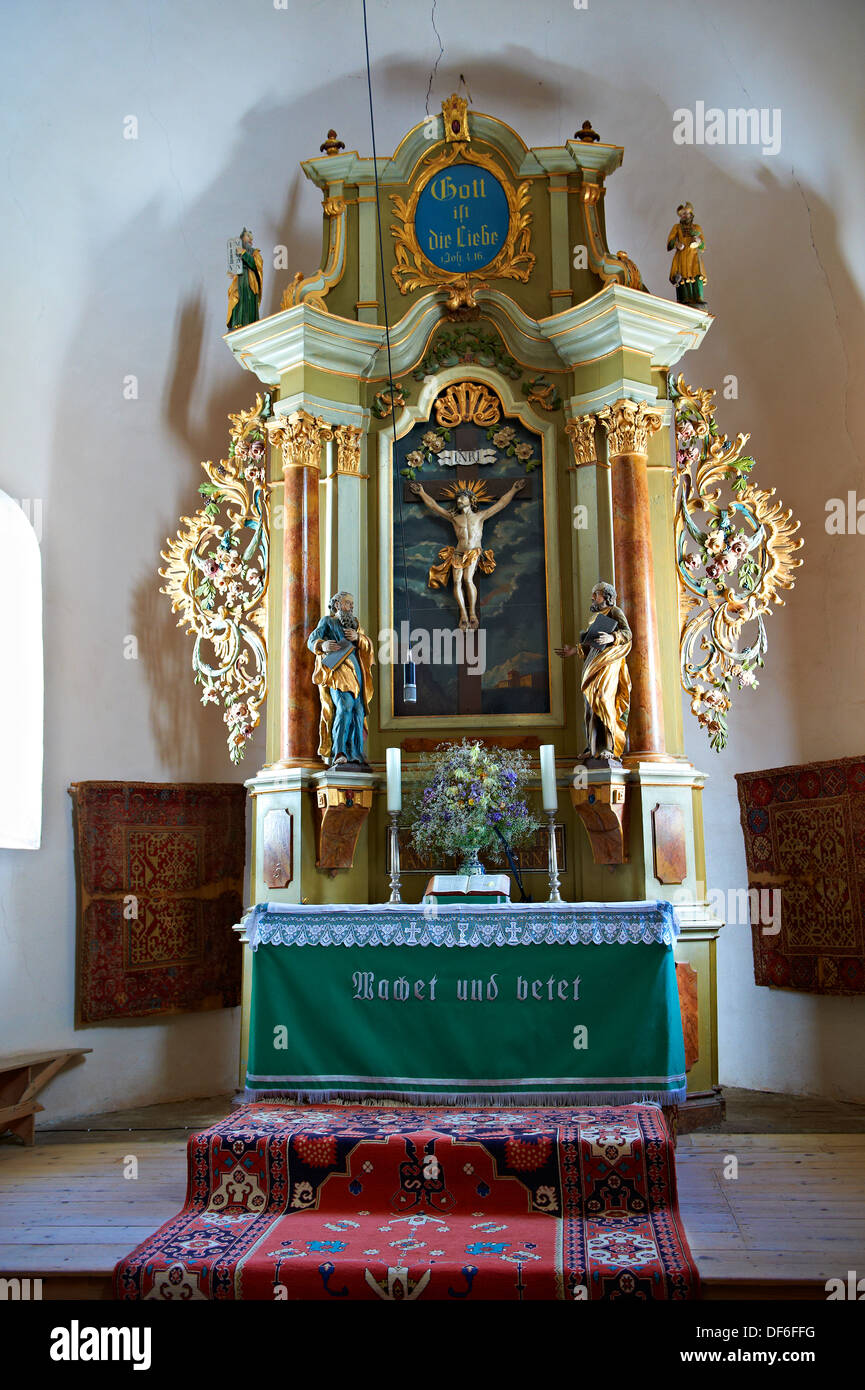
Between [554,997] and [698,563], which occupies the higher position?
[698,563]

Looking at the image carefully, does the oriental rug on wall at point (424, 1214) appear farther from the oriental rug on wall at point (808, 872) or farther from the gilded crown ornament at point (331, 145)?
the gilded crown ornament at point (331, 145)

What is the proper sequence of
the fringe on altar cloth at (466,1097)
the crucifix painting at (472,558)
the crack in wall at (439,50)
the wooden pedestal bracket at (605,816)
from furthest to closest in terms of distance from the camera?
the crack in wall at (439,50)
the crucifix painting at (472,558)
the wooden pedestal bracket at (605,816)
the fringe on altar cloth at (466,1097)

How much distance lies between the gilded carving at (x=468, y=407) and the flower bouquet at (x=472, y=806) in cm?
222

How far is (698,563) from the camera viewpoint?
7426 millimetres

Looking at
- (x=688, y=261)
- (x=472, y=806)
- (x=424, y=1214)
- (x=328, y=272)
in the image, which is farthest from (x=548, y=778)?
(x=328, y=272)

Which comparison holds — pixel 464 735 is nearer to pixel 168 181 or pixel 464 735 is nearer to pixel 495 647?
pixel 495 647

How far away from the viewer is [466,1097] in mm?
5750

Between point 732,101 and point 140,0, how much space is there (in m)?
4.48

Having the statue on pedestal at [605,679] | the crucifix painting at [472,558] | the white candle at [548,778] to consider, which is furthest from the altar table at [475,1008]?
the crucifix painting at [472,558]

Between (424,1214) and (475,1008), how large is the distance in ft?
4.02

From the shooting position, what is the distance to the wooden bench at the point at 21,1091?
21.2 ft

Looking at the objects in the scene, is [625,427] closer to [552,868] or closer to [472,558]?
[472,558]
